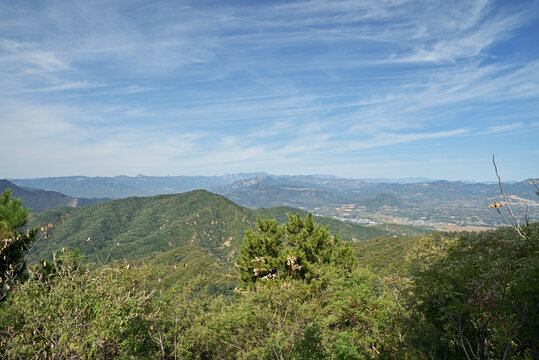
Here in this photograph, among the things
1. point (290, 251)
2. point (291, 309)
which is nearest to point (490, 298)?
point (291, 309)

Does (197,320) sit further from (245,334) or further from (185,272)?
(185,272)

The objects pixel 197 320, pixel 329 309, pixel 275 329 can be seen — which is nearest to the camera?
pixel 275 329

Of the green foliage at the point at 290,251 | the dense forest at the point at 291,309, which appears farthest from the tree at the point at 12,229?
the green foliage at the point at 290,251

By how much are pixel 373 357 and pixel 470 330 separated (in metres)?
6.79

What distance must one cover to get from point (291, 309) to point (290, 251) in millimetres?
9563

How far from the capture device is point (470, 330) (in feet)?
34.1

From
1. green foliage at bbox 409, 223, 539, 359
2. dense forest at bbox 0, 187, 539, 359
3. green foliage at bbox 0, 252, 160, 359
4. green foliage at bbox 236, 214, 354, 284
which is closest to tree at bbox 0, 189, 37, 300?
dense forest at bbox 0, 187, 539, 359

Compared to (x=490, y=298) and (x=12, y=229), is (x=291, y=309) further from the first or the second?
(x=12, y=229)

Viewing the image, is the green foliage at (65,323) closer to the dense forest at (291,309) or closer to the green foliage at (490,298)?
the dense forest at (291,309)

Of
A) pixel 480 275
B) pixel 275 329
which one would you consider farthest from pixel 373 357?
pixel 480 275

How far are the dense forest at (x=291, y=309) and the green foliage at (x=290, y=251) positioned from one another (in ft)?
5.54

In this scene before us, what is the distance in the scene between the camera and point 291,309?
58.4 feet

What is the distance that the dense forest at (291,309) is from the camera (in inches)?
308

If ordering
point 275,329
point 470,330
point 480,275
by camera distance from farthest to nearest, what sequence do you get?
point 275,329
point 470,330
point 480,275
